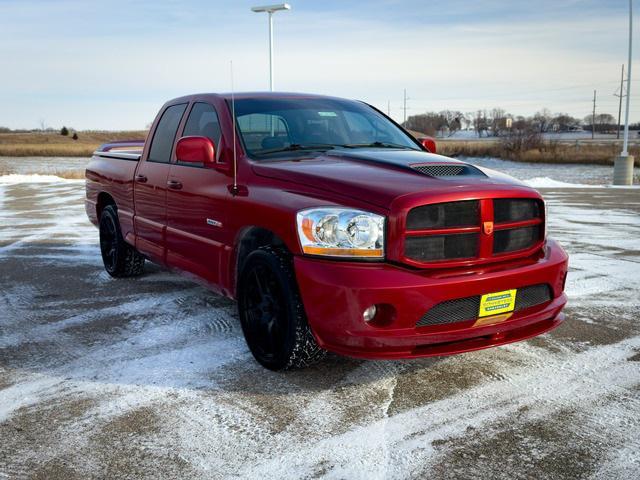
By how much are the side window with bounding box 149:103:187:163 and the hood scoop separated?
237 cm

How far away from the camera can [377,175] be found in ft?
12.3

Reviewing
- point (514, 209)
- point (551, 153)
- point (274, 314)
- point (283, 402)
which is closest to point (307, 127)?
point (274, 314)

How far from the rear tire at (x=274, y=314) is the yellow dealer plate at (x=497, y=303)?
3.22ft

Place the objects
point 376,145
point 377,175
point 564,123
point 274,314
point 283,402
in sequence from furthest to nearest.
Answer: point 564,123
point 376,145
point 274,314
point 377,175
point 283,402

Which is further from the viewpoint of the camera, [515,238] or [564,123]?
[564,123]

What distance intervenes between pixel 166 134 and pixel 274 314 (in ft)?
8.07

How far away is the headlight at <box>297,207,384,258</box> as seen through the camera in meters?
3.38

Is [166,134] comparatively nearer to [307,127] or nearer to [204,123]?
[204,123]

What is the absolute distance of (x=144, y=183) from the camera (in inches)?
222

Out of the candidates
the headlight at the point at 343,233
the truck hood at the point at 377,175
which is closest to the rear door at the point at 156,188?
the truck hood at the point at 377,175

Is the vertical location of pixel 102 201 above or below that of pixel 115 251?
above

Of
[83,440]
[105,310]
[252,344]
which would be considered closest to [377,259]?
[252,344]

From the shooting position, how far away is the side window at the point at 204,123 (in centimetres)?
480

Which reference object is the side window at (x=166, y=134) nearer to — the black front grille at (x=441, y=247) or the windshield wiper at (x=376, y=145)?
the windshield wiper at (x=376, y=145)
